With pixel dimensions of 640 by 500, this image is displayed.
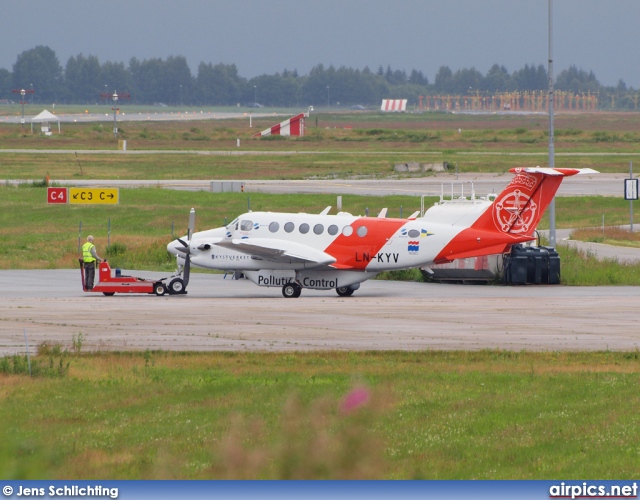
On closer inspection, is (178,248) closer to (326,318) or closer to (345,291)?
(345,291)

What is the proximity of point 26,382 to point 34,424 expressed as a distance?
11.8ft

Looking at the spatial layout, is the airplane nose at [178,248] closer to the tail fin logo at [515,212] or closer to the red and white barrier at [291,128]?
the tail fin logo at [515,212]

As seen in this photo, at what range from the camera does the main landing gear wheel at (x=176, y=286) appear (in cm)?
3192

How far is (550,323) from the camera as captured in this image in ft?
82.0

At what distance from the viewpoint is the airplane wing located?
31828mm

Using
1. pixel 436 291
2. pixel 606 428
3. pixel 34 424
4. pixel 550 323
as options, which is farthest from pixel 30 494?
pixel 436 291

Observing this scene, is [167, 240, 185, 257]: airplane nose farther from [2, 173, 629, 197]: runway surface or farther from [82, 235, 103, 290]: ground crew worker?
[2, 173, 629, 197]: runway surface

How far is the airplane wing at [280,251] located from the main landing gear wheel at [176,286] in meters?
1.79

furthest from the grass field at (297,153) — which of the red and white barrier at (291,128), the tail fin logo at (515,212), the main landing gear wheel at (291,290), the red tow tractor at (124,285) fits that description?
the tail fin logo at (515,212)

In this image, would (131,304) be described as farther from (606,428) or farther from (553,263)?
(606,428)

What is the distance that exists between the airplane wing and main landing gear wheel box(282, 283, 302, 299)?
0.81 metres

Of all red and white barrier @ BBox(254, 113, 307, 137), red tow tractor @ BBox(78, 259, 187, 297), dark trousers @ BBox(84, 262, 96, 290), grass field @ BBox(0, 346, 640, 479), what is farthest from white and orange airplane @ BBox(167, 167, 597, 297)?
red and white barrier @ BBox(254, 113, 307, 137)

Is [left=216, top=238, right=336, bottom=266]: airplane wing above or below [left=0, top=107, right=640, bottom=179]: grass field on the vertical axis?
below

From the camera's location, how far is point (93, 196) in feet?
171
